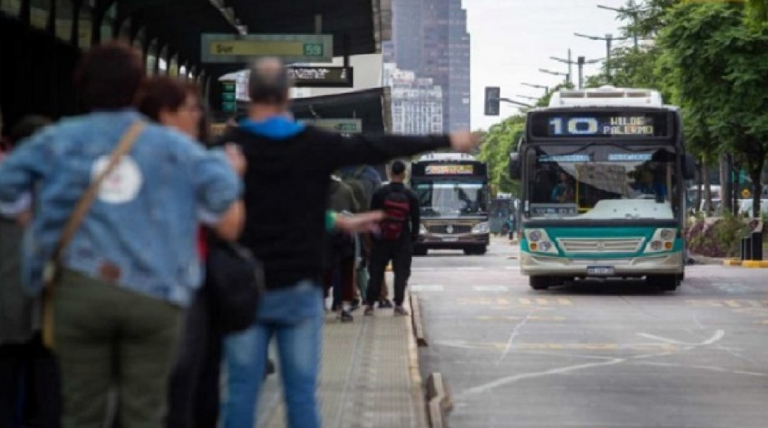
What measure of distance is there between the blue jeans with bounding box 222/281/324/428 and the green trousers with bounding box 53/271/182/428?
175 centimetres

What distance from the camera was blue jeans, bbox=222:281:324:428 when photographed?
795cm

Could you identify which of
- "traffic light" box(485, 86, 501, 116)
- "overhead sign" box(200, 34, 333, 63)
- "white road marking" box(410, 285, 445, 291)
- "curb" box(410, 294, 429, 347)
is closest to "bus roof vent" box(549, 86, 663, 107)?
"white road marking" box(410, 285, 445, 291)

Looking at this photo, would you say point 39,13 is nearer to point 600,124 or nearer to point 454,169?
point 600,124

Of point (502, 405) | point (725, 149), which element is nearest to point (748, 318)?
point (502, 405)

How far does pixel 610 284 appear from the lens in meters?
31.8

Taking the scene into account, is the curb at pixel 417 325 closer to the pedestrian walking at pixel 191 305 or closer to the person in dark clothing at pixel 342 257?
the person in dark clothing at pixel 342 257

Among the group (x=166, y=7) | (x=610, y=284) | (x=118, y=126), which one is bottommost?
(x=610, y=284)

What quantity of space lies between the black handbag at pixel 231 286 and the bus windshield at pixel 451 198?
44184 millimetres

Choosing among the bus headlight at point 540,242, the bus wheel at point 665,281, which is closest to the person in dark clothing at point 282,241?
the bus headlight at point 540,242

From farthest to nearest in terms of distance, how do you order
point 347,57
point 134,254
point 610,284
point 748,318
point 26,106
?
point 347,57, point 610,284, point 748,318, point 26,106, point 134,254

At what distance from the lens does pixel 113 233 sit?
19.8ft

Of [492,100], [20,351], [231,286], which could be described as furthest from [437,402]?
[492,100]

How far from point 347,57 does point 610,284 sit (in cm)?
663

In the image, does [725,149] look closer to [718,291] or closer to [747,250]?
[747,250]
